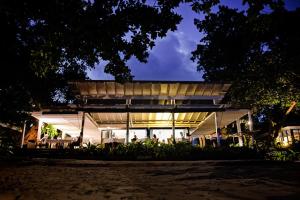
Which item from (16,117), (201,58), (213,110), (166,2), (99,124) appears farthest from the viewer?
(201,58)

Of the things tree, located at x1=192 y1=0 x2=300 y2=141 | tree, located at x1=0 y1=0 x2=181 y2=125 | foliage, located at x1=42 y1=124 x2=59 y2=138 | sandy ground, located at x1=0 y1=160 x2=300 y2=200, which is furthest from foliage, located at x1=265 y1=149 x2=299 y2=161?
foliage, located at x1=42 y1=124 x2=59 y2=138

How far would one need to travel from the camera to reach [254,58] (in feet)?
59.9

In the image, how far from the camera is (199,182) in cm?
659

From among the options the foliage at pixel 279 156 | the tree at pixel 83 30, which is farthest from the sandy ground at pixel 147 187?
the foliage at pixel 279 156

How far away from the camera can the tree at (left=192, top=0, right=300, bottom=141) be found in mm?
16375

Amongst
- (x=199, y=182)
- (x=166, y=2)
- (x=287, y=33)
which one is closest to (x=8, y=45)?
(x=166, y=2)

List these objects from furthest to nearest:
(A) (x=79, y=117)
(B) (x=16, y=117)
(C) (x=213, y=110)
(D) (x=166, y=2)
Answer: (A) (x=79, y=117)
(C) (x=213, y=110)
(B) (x=16, y=117)
(D) (x=166, y=2)

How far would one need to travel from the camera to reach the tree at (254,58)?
1638cm

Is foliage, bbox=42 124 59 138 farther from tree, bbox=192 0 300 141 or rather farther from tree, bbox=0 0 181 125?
tree, bbox=192 0 300 141

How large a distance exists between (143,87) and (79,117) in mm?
4781

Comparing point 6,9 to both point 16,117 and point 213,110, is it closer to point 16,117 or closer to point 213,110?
point 16,117

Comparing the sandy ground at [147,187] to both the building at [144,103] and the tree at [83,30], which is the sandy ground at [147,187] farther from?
the building at [144,103]

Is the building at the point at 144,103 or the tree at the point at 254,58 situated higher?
the tree at the point at 254,58

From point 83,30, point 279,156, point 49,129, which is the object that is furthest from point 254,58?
point 49,129
